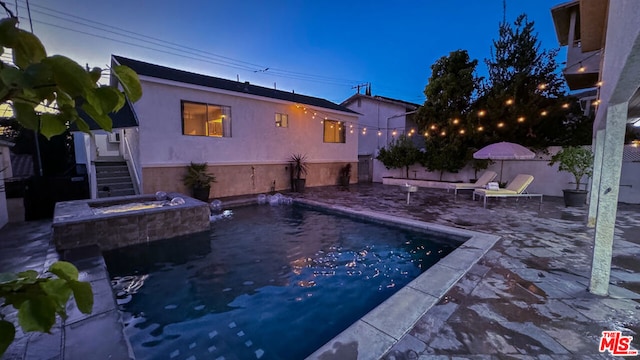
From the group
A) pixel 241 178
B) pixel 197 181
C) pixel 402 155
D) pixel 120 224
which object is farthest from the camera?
pixel 402 155

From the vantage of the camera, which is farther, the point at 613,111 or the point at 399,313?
the point at 613,111

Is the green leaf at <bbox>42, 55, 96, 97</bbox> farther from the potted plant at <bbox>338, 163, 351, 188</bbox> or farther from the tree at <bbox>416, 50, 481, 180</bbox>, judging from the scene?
the potted plant at <bbox>338, 163, 351, 188</bbox>

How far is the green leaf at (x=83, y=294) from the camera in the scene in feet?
2.21

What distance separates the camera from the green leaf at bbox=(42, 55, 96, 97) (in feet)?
1.95

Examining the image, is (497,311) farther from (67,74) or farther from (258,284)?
(67,74)

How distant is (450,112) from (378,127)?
225 inches

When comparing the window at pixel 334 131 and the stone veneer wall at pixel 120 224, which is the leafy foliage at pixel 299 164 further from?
the stone veneer wall at pixel 120 224

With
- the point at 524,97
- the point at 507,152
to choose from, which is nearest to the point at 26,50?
the point at 507,152

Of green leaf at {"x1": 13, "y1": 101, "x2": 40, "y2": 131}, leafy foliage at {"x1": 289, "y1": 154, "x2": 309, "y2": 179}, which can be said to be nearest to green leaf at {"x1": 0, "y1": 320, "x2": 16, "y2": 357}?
green leaf at {"x1": 13, "y1": 101, "x2": 40, "y2": 131}

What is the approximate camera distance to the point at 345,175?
14828mm

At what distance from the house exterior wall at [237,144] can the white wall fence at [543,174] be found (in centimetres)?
371

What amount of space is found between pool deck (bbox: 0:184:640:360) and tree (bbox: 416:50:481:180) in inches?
300

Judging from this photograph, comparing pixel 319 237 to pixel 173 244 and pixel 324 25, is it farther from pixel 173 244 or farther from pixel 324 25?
pixel 324 25

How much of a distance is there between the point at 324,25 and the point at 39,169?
19.5 metres
